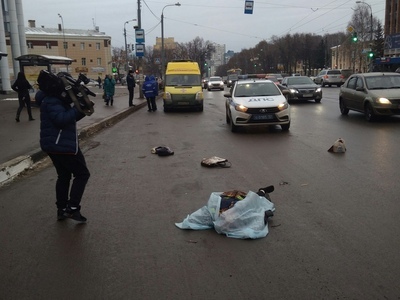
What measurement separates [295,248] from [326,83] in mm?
42908

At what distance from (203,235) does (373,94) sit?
10.7m

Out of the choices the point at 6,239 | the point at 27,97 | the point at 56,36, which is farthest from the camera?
the point at 56,36

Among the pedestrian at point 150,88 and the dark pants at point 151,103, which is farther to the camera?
the dark pants at point 151,103

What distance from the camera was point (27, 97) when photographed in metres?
Answer: 14.6

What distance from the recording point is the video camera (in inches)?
174

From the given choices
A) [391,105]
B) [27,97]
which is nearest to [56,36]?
[27,97]

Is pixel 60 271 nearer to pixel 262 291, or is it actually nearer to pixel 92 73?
pixel 262 291

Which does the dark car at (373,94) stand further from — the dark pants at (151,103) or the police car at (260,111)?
the dark pants at (151,103)

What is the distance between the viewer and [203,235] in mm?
4352

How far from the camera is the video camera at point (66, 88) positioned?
4418 mm

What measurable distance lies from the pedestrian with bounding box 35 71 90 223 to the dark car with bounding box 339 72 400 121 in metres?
10.8

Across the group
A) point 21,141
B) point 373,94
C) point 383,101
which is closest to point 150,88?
point 21,141

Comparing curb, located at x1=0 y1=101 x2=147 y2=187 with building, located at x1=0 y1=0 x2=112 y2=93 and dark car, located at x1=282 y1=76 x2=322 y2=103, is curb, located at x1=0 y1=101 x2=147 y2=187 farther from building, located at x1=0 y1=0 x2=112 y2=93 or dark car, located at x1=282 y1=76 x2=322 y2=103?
building, located at x1=0 y1=0 x2=112 y2=93

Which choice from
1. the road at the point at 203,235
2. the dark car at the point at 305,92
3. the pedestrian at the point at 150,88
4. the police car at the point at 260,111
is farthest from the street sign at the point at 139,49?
the road at the point at 203,235
